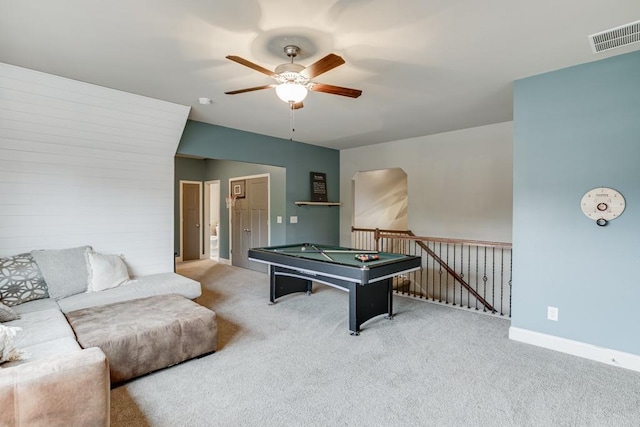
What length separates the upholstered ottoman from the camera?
232 cm

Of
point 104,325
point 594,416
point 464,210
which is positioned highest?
point 464,210

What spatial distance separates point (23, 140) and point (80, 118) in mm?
535

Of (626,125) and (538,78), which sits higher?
(538,78)

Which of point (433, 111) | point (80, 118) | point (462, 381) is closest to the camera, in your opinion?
point (462, 381)

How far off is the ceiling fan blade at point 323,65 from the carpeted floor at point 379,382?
225 centimetres

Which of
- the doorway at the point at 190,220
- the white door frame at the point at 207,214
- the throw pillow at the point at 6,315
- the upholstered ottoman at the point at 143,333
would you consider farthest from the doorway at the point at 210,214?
the throw pillow at the point at 6,315

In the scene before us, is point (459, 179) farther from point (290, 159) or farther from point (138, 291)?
point (138, 291)

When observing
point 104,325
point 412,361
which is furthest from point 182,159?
point 412,361

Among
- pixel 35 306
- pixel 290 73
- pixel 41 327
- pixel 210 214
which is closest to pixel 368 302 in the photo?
pixel 290 73

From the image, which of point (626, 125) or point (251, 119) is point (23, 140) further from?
point (626, 125)

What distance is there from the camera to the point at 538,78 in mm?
3014

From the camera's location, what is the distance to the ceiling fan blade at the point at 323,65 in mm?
1996

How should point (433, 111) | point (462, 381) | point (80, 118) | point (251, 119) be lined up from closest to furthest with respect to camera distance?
point (462, 381)
point (80, 118)
point (433, 111)
point (251, 119)

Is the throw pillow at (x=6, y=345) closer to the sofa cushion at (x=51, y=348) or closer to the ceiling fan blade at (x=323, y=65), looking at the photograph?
the sofa cushion at (x=51, y=348)
